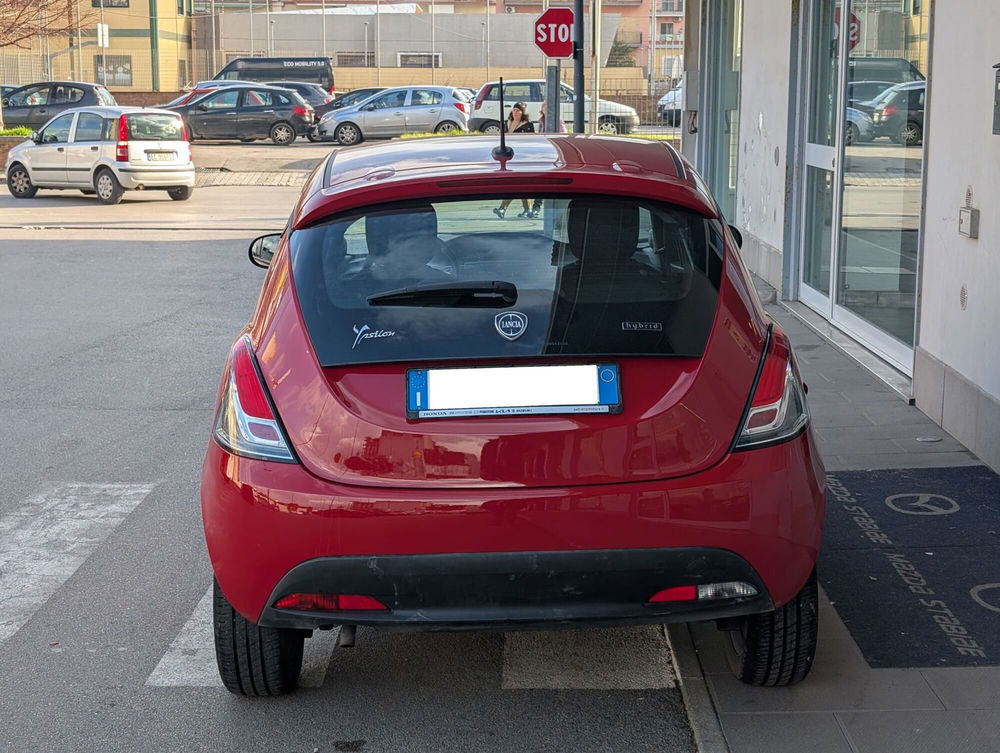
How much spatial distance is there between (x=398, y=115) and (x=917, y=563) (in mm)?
33514

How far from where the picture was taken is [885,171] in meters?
8.80

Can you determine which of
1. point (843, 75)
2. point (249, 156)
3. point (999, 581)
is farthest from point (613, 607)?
point (249, 156)

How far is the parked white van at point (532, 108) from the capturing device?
35562 mm

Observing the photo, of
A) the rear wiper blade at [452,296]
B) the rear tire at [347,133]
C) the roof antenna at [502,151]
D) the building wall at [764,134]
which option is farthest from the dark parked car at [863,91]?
the rear tire at [347,133]

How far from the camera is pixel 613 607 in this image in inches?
134

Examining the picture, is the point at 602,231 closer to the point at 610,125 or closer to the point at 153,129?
the point at 153,129

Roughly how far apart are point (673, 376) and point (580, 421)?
0.91 ft

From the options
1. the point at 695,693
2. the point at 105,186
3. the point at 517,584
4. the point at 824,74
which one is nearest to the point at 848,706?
the point at 695,693

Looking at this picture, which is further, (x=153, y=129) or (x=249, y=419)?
(x=153, y=129)

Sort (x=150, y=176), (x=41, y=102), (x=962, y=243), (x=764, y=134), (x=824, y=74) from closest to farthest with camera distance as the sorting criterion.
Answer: (x=962, y=243)
(x=824, y=74)
(x=764, y=134)
(x=150, y=176)
(x=41, y=102)

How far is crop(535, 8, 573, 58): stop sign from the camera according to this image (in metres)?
19.2

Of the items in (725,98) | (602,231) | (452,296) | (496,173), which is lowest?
(452,296)

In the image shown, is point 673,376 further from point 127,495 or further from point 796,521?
point 127,495

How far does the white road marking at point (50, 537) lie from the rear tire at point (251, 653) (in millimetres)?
1051
